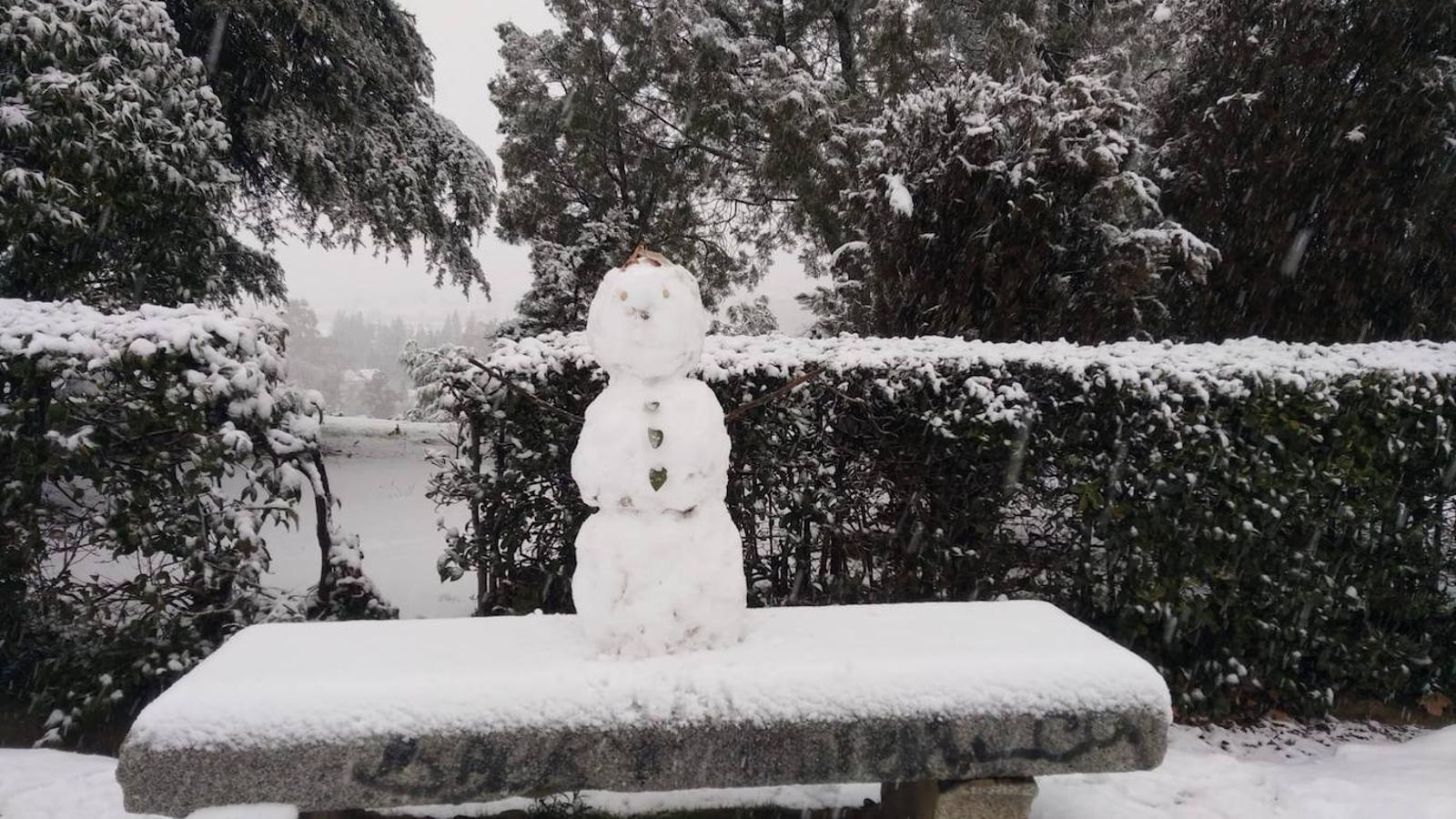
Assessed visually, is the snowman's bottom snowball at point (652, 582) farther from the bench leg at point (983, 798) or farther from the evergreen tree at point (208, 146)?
the evergreen tree at point (208, 146)

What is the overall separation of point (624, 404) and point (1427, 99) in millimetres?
7178

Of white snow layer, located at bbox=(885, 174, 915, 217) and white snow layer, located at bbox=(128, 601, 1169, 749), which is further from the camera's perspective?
white snow layer, located at bbox=(885, 174, 915, 217)

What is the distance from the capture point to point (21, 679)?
11.2 feet

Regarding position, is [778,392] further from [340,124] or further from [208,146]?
[340,124]

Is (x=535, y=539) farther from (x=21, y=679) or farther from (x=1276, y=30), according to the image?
(x=1276, y=30)

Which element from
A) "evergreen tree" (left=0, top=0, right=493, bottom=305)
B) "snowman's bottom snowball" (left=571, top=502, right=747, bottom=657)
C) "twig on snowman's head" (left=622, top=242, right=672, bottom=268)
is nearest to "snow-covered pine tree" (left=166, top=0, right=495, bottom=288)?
"evergreen tree" (left=0, top=0, right=493, bottom=305)

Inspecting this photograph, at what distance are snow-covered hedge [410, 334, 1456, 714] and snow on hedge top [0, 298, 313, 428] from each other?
0.76 m

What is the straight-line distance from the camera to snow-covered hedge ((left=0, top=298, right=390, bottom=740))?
9.95 ft

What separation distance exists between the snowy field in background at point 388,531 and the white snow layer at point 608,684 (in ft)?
4.60

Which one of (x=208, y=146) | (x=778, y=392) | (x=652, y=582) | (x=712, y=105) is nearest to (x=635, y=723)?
(x=652, y=582)

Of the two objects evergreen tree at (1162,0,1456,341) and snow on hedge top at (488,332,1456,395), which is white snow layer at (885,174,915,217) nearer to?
snow on hedge top at (488,332,1456,395)

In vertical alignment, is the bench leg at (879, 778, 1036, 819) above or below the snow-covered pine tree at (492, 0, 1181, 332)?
below

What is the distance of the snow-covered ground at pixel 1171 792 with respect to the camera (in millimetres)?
2752

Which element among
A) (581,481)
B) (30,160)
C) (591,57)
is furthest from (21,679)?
(591,57)
